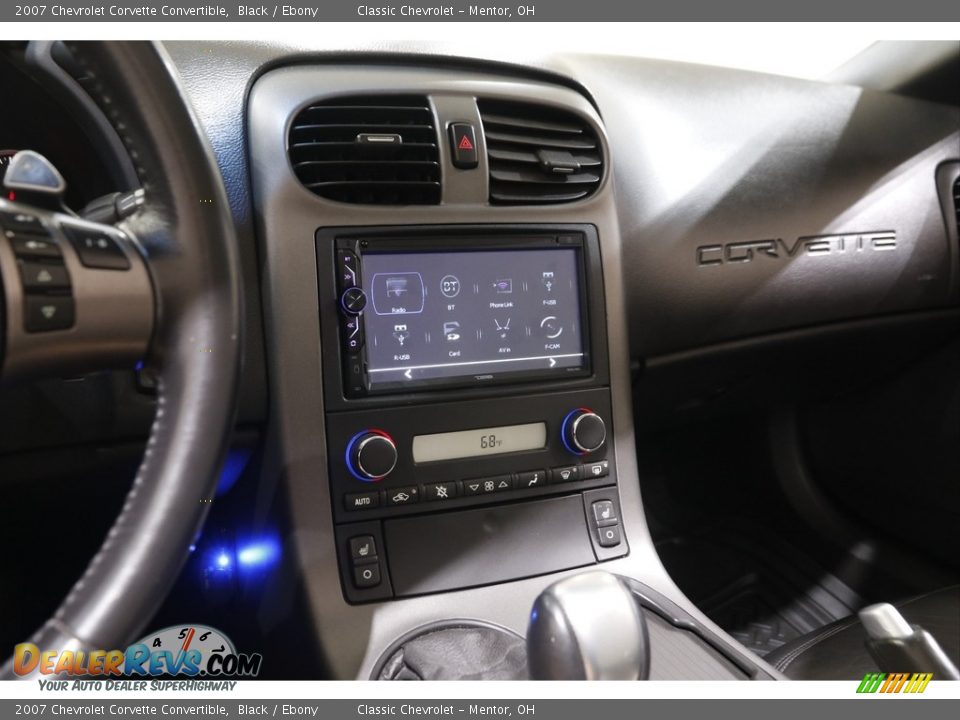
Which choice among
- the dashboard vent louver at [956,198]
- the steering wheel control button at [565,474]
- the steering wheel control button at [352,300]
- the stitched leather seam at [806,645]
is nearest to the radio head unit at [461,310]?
the steering wheel control button at [352,300]

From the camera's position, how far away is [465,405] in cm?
107

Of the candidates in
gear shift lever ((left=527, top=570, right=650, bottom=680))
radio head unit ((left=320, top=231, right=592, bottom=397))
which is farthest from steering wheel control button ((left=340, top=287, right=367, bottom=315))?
gear shift lever ((left=527, top=570, right=650, bottom=680))

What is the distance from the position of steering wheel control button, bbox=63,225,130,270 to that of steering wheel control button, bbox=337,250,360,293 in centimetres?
35

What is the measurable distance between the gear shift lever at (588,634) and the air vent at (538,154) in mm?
563

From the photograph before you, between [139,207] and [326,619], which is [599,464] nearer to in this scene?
[326,619]

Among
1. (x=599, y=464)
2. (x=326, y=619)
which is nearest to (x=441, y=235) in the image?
(x=599, y=464)

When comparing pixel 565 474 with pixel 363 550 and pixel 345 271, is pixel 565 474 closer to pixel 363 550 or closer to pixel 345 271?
pixel 363 550

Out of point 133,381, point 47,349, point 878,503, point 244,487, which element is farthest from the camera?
point 878,503

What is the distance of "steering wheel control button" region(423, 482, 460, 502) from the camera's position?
1053 millimetres

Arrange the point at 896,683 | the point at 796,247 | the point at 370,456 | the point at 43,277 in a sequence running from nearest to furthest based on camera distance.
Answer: the point at 43,277 → the point at 896,683 → the point at 370,456 → the point at 796,247

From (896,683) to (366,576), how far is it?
0.61 meters

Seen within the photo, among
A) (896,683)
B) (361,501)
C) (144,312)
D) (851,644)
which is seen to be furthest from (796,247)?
(144,312)

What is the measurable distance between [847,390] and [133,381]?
1537mm
